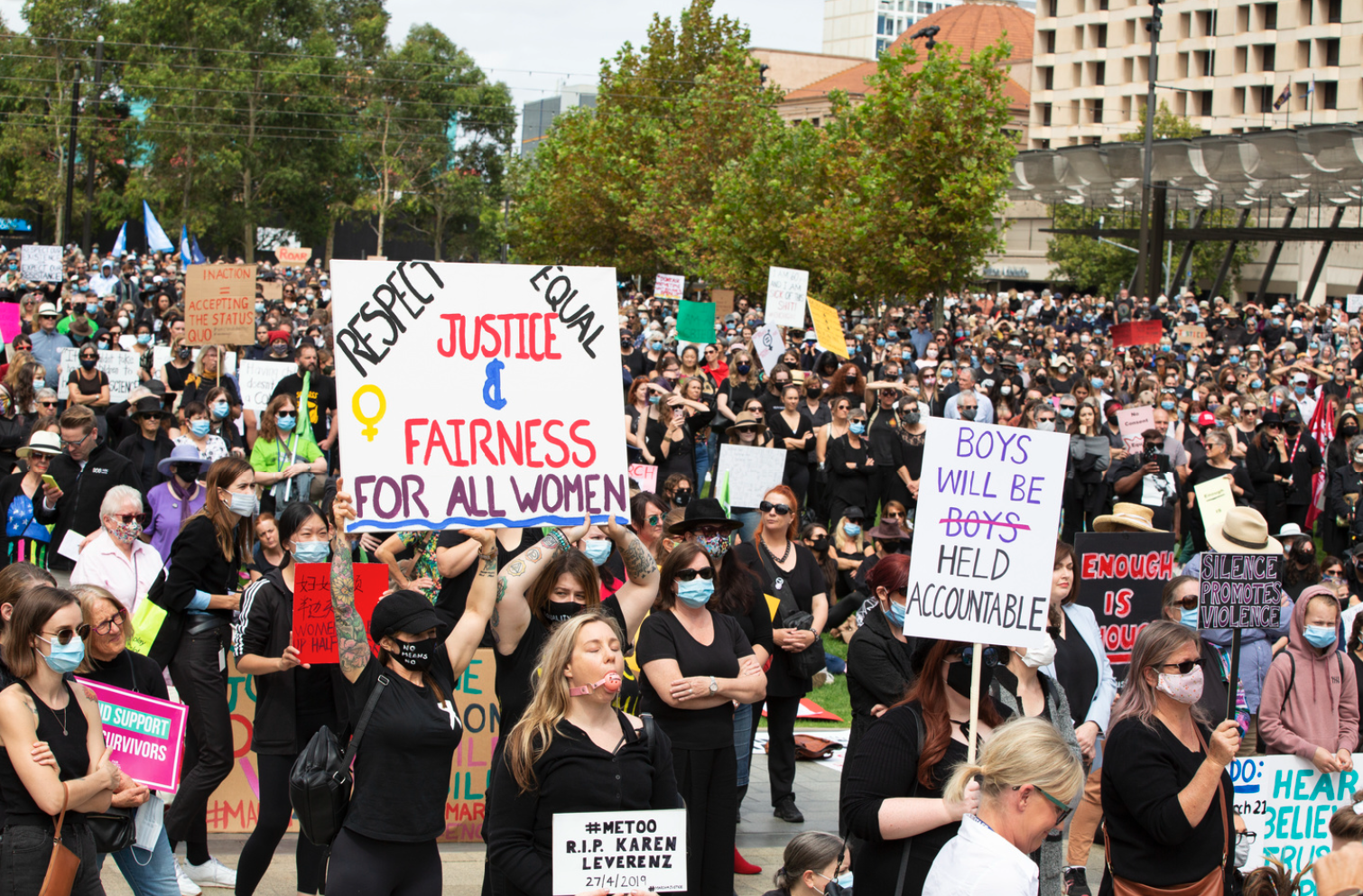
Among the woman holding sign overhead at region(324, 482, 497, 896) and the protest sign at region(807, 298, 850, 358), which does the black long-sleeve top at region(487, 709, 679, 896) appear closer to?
the woman holding sign overhead at region(324, 482, 497, 896)

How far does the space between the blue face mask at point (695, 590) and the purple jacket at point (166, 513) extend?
3933 millimetres

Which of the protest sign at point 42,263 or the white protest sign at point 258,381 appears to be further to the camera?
the protest sign at point 42,263

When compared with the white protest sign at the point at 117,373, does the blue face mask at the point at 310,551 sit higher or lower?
lower

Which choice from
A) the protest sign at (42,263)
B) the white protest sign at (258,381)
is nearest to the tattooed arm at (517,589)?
the white protest sign at (258,381)

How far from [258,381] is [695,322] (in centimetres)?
612

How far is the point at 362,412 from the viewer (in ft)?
16.9

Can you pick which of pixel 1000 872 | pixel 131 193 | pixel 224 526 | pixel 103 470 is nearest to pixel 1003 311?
pixel 103 470

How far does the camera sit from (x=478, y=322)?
5391 mm

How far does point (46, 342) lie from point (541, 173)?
3614 cm

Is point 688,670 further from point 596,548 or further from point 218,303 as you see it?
point 218,303

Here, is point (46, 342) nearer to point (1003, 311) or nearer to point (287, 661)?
point (287, 661)

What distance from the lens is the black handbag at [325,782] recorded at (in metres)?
4.49

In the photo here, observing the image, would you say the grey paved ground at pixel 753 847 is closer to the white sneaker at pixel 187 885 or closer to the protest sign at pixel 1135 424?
the white sneaker at pixel 187 885

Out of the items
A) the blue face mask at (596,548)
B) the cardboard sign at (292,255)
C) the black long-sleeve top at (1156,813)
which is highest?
the cardboard sign at (292,255)
